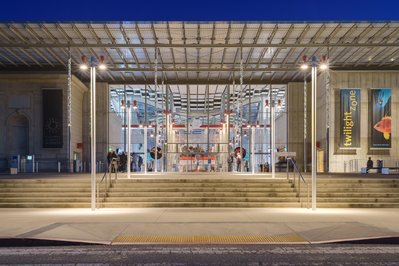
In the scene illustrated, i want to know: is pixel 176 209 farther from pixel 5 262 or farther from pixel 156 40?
pixel 156 40

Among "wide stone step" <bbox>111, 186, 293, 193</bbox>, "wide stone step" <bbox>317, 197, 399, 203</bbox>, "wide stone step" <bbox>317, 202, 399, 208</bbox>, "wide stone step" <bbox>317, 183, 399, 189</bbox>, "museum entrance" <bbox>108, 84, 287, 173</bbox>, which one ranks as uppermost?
"museum entrance" <bbox>108, 84, 287, 173</bbox>

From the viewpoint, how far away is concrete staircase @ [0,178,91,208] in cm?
1839

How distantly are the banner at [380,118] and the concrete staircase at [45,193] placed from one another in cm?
2614

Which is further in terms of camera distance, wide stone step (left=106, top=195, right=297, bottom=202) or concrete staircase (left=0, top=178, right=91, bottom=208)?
wide stone step (left=106, top=195, right=297, bottom=202)

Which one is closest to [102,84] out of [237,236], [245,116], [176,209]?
[245,116]

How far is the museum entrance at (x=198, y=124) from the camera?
44266 millimetres

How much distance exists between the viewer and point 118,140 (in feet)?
155

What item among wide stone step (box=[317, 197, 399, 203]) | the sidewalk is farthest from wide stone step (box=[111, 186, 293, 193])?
the sidewalk

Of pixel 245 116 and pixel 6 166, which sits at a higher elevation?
pixel 245 116

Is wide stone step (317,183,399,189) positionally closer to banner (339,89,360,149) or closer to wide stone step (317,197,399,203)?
wide stone step (317,197,399,203)

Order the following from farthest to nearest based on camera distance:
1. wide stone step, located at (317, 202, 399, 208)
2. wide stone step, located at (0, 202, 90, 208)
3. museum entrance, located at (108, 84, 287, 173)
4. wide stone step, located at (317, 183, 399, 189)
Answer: museum entrance, located at (108, 84, 287, 173)
wide stone step, located at (317, 183, 399, 189)
wide stone step, located at (0, 202, 90, 208)
wide stone step, located at (317, 202, 399, 208)

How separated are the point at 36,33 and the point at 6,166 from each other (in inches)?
495

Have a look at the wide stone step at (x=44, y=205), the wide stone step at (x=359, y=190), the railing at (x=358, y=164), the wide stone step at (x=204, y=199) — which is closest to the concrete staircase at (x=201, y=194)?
the wide stone step at (x=204, y=199)

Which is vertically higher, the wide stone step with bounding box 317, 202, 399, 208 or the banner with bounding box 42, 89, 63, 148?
the banner with bounding box 42, 89, 63, 148
